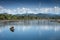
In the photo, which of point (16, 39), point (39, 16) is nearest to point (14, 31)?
point (16, 39)

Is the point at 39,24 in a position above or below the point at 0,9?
below

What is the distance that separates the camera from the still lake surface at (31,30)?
6.11 ft

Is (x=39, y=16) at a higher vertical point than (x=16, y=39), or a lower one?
Answer: higher

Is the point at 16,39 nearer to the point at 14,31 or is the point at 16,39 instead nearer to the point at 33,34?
the point at 14,31

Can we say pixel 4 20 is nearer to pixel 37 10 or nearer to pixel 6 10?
pixel 6 10

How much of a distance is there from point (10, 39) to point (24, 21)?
0.32 m

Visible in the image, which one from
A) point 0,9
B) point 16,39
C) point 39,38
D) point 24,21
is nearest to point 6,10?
point 0,9

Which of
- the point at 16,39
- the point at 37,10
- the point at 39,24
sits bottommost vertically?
the point at 16,39

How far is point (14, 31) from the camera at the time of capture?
1885 millimetres

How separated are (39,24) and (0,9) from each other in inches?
23.5

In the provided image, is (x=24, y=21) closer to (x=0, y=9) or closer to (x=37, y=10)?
(x=37, y=10)

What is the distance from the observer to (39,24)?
190 cm

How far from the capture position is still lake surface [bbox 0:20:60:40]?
1.86 meters

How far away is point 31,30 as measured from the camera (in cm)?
188
